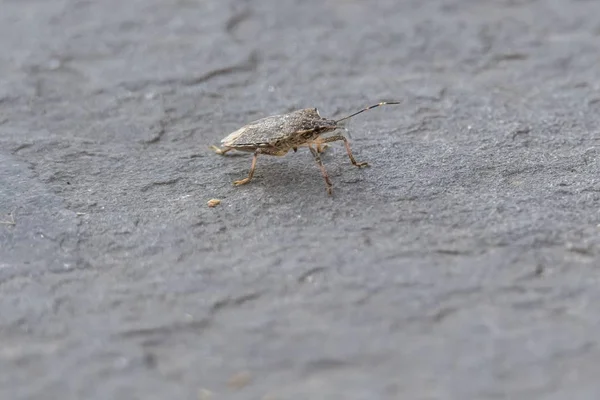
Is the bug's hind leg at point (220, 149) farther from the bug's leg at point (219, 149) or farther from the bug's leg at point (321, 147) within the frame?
the bug's leg at point (321, 147)

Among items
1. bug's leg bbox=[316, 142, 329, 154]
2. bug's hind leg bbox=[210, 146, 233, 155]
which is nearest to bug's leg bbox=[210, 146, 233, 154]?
bug's hind leg bbox=[210, 146, 233, 155]

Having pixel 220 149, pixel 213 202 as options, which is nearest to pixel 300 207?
pixel 213 202

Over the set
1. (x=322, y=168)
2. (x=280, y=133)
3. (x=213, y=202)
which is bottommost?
(x=213, y=202)

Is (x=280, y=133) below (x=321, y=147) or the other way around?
the other way around

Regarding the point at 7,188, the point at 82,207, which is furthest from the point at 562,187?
the point at 7,188

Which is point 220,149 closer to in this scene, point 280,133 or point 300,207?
point 280,133

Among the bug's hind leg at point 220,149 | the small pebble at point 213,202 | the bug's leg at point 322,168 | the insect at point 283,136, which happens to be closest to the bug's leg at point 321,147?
the insect at point 283,136

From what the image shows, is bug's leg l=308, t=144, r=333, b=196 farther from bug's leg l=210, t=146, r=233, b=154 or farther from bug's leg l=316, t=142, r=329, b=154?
bug's leg l=210, t=146, r=233, b=154
